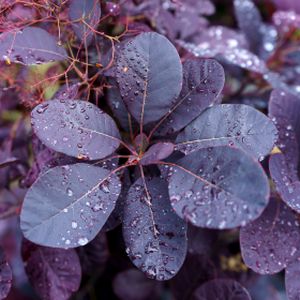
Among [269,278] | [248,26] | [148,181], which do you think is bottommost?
[269,278]

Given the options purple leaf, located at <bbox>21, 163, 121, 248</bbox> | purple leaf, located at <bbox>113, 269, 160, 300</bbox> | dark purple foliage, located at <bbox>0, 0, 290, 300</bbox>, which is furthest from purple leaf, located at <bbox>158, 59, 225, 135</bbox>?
purple leaf, located at <bbox>113, 269, 160, 300</bbox>

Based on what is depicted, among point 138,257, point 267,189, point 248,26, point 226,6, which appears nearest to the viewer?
point 267,189

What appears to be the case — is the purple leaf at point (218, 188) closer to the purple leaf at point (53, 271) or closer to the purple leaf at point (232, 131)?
the purple leaf at point (232, 131)

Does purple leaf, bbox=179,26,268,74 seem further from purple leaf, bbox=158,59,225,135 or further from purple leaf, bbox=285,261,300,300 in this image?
purple leaf, bbox=285,261,300,300

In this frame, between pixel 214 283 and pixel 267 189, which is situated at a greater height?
pixel 267 189

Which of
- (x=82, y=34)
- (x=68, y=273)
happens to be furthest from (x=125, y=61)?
(x=68, y=273)

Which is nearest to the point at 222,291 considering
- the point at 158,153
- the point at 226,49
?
the point at 158,153

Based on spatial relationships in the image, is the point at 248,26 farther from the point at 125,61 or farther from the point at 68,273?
the point at 68,273

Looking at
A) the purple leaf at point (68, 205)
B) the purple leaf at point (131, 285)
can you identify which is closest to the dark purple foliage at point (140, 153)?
the purple leaf at point (68, 205)
